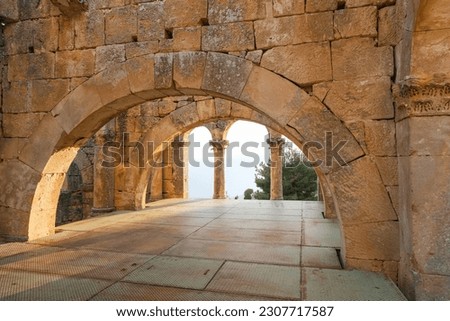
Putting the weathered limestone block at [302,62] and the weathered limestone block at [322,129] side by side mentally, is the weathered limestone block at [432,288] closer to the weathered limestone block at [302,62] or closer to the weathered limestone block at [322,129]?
the weathered limestone block at [322,129]

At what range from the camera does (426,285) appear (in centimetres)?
215

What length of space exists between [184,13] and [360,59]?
6.48 feet

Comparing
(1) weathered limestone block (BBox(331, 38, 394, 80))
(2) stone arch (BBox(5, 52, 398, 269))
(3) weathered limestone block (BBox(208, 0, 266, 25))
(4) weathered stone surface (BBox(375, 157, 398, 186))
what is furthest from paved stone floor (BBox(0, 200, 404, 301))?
(3) weathered limestone block (BBox(208, 0, 266, 25))

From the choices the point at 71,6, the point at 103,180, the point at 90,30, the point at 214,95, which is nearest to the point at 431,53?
the point at 214,95

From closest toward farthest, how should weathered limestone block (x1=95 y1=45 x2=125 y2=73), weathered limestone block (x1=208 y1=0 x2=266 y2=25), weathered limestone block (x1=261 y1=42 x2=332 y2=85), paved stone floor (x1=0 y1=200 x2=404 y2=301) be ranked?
paved stone floor (x1=0 y1=200 x2=404 y2=301) → weathered limestone block (x1=261 y1=42 x2=332 y2=85) → weathered limestone block (x1=208 y1=0 x2=266 y2=25) → weathered limestone block (x1=95 y1=45 x2=125 y2=73)

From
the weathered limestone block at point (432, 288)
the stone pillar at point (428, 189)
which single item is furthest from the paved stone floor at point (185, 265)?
the stone pillar at point (428, 189)

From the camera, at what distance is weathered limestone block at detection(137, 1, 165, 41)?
134 inches

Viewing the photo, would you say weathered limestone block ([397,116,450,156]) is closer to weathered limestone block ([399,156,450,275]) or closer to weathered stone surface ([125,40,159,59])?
weathered limestone block ([399,156,450,275])

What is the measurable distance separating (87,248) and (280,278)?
7.73 feet

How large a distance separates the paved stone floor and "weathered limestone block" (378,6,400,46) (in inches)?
83.9

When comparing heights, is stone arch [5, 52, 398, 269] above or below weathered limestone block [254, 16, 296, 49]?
below

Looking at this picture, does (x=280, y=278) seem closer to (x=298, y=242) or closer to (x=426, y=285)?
(x=426, y=285)

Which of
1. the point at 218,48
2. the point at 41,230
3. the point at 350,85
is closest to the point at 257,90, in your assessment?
Answer: the point at 218,48

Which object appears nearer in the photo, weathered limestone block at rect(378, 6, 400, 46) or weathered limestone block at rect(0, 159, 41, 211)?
weathered limestone block at rect(378, 6, 400, 46)
